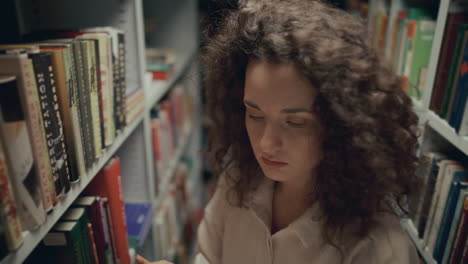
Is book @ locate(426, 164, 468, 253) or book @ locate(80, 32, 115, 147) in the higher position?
book @ locate(80, 32, 115, 147)

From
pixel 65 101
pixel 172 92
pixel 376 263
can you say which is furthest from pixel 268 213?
pixel 172 92

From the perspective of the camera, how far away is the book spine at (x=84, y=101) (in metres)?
0.72

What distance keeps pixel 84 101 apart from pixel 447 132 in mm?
909

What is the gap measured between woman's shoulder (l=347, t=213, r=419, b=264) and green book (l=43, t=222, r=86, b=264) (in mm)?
614

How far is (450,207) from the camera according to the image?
892mm

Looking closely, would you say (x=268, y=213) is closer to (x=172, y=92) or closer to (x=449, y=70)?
(x=449, y=70)

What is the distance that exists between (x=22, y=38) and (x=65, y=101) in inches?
11.2

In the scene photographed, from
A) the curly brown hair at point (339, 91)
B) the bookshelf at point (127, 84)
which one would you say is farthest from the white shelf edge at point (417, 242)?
the bookshelf at point (127, 84)

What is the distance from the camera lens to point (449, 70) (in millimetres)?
952

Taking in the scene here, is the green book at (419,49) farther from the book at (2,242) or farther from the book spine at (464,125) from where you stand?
the book at (2,242)

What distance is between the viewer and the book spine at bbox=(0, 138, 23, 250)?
1.66 ft

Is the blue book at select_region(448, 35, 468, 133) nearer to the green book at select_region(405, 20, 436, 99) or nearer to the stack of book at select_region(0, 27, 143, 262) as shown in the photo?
the green book at select_region(405, 20, 436, 99)

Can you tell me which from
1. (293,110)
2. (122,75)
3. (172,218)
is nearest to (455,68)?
(293,110)

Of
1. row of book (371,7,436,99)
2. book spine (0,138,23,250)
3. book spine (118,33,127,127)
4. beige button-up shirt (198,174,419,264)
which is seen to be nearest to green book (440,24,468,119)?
row of book (371,7,436,99)
